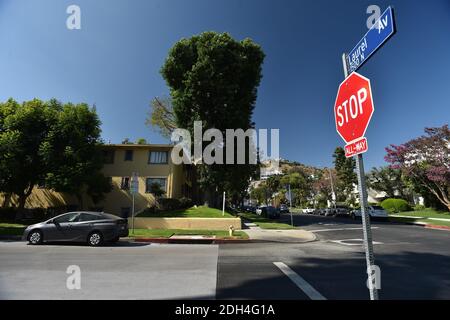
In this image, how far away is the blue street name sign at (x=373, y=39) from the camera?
2.83m

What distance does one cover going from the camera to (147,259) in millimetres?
8766

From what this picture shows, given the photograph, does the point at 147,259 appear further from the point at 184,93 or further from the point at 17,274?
the point at 184,93

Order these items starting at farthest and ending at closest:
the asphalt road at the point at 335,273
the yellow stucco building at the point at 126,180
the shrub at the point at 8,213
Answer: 1. the yellow stucco building at the point at 126,180
2. the shrub at the point at 8,213
3. the asphalt road at the point at 335,273

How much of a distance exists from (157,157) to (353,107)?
2646cm

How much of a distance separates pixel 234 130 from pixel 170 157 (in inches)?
277

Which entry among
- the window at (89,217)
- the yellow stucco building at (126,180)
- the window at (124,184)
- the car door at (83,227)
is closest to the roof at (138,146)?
the yellow stucco building at (126,180)

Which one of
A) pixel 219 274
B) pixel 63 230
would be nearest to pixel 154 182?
pixel 63 230

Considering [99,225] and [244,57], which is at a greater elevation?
[244,57]

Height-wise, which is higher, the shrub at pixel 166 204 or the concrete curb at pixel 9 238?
the shrub at pixel 166 204

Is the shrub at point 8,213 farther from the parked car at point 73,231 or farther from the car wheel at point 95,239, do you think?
the car wheel at point 95,239

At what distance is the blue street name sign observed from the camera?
2826 mm

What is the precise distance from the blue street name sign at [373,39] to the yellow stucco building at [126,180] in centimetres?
2545

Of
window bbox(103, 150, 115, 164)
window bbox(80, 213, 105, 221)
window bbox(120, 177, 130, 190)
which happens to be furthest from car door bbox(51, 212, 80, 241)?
window bbox(103, 150, 115, 164)
